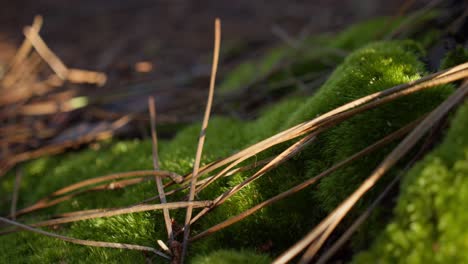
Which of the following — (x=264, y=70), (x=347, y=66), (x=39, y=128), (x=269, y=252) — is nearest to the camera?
(x=269, y=252)

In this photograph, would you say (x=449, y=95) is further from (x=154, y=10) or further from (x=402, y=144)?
(x=154, y=10)

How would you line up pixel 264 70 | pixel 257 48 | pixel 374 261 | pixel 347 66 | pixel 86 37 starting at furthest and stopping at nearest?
1. pixel 86 37
2. pixel 257 48
3. pixel 264 70
4. pixel 347 66
5. pixel 374 261

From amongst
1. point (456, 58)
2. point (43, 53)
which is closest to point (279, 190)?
point (456, 58)

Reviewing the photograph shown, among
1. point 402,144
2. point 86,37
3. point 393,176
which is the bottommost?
point 393,176

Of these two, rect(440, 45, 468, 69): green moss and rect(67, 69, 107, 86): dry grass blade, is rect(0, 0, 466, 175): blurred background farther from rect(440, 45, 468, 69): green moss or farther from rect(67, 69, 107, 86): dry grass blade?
rect(440, 45, 468, 69): green moss

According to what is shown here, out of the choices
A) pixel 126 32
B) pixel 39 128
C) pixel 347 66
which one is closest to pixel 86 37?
pixel 126 32

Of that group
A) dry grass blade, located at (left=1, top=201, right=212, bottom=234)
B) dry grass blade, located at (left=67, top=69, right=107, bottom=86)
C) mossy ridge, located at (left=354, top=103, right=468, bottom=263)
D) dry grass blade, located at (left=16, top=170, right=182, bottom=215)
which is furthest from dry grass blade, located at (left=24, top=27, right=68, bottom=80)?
mossy ridge, located at (left=354, top=103, right=468, bottom=263)

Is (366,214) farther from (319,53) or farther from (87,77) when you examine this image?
(87,77)

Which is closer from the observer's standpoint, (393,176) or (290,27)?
(393,176)
